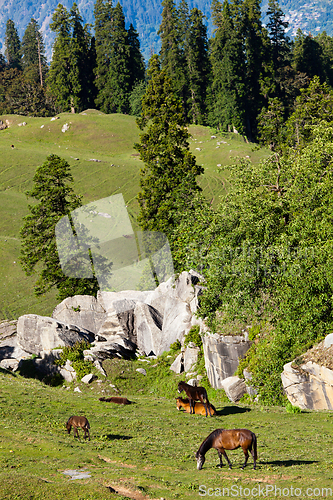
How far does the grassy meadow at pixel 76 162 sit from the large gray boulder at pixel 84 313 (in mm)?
8494

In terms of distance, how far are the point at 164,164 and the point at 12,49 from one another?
15490 cm

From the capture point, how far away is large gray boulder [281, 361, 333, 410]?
61.1 ft

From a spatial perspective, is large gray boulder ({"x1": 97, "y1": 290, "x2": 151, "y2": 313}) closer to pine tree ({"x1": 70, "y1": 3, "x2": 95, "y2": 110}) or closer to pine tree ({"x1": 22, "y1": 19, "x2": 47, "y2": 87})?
pine tree ({"x1": 70, "y1": 3, "x2": 95, "y2": 110})

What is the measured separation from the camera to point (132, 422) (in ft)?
53.5

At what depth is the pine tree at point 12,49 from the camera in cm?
16650

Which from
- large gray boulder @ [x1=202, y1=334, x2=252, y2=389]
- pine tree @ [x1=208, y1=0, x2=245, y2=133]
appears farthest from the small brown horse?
pine tree @ [x1=208, y1=0, x2=245, y2=133]

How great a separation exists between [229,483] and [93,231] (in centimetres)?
4867

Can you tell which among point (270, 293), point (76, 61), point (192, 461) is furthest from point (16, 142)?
point (192, 461)

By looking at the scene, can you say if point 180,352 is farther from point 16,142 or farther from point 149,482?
point 16,142

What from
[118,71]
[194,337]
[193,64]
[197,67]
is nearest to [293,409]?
[194,337]

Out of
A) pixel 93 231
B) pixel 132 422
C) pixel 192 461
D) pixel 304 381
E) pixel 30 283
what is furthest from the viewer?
pixel 93 231

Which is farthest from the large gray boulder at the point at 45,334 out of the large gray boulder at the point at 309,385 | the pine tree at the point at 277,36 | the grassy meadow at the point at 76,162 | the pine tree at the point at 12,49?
the pine tree at the point at 12,49

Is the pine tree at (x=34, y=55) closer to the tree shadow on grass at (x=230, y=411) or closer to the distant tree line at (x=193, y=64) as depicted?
the distant tree line at (x=193, y=64)

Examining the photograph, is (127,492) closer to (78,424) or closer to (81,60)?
(78,424)
